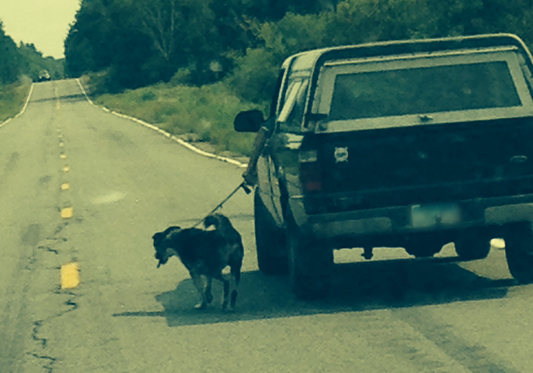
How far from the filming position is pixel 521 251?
8.80 meters

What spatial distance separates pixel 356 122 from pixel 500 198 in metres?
1.14

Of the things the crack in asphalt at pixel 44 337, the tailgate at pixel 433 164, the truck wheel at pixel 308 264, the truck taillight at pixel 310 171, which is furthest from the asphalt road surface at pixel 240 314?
the truck taillight at pixel 310 171

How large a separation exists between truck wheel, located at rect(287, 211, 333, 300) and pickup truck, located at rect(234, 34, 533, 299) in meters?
0.01

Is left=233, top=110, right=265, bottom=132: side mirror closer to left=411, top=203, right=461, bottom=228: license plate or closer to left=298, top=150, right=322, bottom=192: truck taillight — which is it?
left=298, top=150, right=322, bottom=192: truck taillight

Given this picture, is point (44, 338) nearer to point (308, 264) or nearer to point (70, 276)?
point (308, 264)

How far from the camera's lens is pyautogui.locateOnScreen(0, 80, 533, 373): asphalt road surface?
6.90m

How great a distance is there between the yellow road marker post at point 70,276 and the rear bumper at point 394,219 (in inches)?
121

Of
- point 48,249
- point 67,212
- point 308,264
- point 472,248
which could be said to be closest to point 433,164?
point 308,264

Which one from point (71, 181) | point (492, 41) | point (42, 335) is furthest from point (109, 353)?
point (71, 181)

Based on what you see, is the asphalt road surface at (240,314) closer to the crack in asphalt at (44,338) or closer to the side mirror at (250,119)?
the crack in asphalt at (44,338)

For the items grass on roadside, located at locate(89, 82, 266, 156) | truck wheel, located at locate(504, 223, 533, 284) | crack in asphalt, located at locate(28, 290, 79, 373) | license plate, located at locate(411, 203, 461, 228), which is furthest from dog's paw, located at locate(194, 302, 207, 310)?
grass on roadside, located at locate(89, 82, 266, 156)

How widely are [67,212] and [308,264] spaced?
9303 mm

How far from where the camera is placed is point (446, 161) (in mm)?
8148

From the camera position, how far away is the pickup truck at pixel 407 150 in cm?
805
